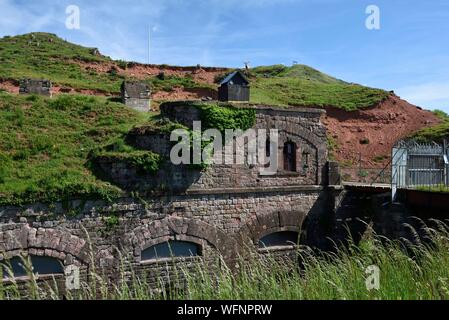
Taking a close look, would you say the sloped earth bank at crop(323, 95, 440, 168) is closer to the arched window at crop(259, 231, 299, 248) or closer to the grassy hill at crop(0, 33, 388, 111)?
the grassy hill at crop(0, 33, 388, 111)

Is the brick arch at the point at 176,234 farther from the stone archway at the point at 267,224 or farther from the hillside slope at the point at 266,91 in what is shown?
the hillside slope at the point at 266,91

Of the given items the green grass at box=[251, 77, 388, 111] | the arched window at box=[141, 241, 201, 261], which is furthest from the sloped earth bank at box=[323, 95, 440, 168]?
the arched window at box=[141, 241, 201, 261]

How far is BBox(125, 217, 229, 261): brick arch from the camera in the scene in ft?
41.8

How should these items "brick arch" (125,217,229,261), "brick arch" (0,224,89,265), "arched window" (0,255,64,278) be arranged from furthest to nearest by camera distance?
1. "brick arch" (125,217,229,261)
2. "arched window" (0,255,64,278)
3. "brick arch" (0,224,89,265)

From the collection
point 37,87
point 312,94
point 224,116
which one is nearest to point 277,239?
point 224,116

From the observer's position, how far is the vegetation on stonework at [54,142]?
37.5 feet

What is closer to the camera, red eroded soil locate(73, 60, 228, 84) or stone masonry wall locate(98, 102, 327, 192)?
stone masonry wall locate(98, 102, 327, 192)

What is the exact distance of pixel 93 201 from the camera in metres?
12.1

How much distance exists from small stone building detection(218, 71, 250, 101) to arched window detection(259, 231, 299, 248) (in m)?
6.15

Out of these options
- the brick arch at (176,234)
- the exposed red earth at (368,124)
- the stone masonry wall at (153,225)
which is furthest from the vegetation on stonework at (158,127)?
the exposed red earth at (368,124)

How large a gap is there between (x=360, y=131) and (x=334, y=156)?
4.44 metres

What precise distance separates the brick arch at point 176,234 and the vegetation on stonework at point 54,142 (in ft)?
5.02

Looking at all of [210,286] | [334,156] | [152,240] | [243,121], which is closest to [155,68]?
[334,156]

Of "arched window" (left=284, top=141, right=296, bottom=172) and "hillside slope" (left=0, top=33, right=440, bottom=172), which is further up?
"hillside slope" (left=0, top=33, right=440, bottom=172)
